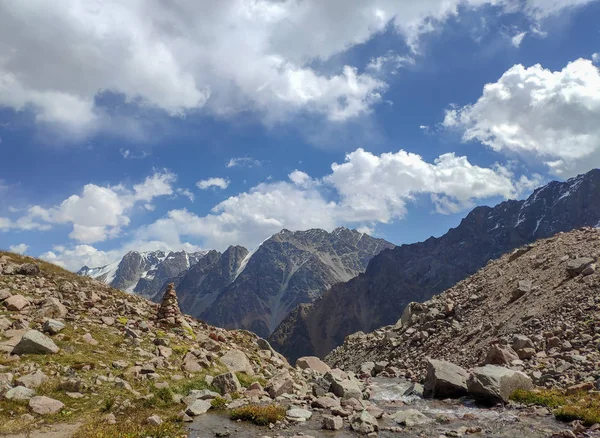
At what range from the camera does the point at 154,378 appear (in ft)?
74.7

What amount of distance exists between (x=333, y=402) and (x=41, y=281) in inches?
984

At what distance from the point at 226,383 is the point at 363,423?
8.77 meters

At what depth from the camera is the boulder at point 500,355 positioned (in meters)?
30.6

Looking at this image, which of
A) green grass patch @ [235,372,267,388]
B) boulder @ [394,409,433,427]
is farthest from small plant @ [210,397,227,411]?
boulder @ [394,409,433,427]

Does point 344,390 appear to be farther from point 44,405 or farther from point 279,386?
point 44,405

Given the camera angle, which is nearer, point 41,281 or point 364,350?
point 41,281

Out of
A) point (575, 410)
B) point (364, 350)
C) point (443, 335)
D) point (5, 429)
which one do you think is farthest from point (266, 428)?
point (364, 350)

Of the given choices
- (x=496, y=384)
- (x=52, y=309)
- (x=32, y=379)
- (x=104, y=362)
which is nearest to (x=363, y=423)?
(x=496, y=384)

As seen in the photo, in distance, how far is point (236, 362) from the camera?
2869 cm

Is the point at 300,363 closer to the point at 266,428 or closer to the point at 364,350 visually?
the point at 364,350

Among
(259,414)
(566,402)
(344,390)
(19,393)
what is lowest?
(259,414)

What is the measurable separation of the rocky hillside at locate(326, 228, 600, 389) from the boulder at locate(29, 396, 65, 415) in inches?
1040

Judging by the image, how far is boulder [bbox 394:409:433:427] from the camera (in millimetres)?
20281

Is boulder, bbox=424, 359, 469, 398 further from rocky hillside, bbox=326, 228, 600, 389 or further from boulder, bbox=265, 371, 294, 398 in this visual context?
boulder, bbox=265, 371, 294, 398
